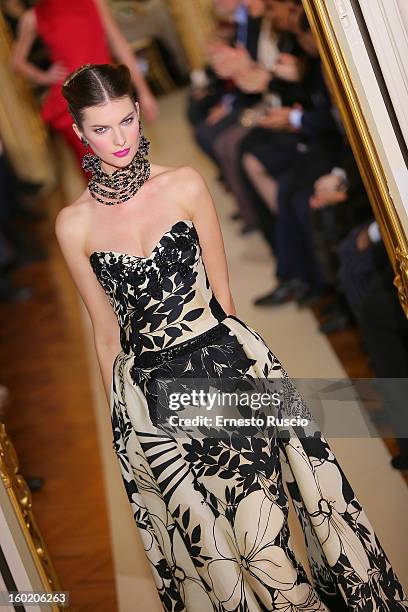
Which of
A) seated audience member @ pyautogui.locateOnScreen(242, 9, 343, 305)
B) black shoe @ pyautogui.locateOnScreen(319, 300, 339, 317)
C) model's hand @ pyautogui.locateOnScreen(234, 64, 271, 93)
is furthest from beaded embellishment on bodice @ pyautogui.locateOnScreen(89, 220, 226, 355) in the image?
model's hand @ pyautogui.locateOnScreen(234, 64, 271, 93)

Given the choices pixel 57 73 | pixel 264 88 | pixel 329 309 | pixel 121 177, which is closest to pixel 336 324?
pixel 329 309

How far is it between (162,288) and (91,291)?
267 millimetres

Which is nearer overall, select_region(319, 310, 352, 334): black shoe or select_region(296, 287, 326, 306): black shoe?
select_region(319, 310, 352, 334): black shoe

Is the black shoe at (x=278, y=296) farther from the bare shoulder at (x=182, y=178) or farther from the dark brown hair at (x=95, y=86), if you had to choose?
the dark brown hair at (x=95, y=86)

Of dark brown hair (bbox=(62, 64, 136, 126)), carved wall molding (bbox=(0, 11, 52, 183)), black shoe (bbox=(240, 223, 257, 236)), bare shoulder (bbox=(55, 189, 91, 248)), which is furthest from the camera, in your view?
carved wall molding (bbox=(0, 11, 52, 183))

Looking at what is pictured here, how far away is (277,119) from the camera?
629 cm

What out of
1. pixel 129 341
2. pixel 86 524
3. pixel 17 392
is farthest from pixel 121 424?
pixel 17 392

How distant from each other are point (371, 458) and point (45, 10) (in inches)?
108

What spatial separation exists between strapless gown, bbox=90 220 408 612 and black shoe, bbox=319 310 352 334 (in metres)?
2.40

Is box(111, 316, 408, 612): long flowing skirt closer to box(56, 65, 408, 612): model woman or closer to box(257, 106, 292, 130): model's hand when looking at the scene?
box(56, 65, 408, 612): model woman

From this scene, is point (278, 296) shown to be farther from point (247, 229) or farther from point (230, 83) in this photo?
point (230, 83)

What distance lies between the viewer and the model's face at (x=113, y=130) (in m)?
2.70

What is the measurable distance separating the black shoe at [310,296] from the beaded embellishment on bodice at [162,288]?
3.07 m

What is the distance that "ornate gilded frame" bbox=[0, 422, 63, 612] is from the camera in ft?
10.5
